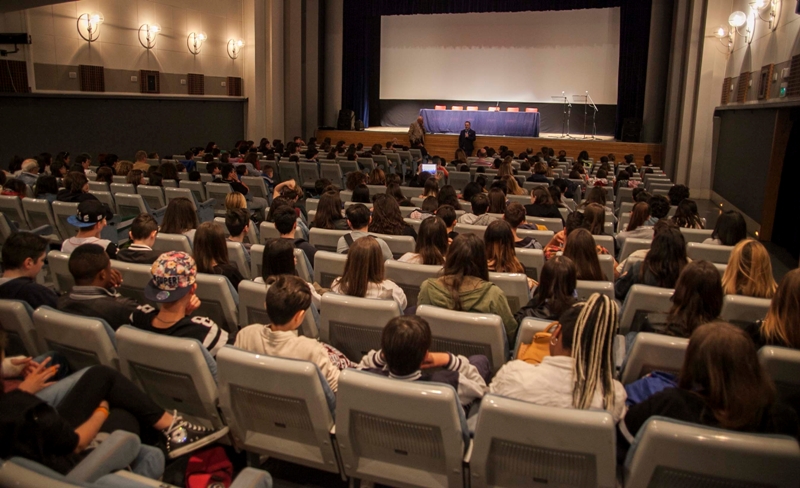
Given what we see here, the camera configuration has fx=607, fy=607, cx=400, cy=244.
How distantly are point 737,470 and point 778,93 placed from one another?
→ 8051 mm

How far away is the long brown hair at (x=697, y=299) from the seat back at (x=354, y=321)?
4.08ft

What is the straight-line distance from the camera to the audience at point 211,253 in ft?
12.1

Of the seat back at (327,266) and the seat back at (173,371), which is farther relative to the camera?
the seat back at (327,266)

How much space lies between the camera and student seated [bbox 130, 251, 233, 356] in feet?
8.53

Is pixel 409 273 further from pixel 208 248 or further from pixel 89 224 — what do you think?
pixel 89 224

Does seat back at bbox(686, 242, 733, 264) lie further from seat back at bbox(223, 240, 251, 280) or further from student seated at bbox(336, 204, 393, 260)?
seat back at bbox(223, 240, 251, 280)

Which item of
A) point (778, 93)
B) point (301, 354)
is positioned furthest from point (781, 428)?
point (778, 93)

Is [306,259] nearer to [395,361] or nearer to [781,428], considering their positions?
[395,361]

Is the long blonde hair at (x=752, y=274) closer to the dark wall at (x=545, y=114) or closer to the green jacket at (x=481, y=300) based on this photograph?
the green jacket at (x=481, y=300)

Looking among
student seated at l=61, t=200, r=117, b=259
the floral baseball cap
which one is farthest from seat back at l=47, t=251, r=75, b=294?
the floral baseball cap

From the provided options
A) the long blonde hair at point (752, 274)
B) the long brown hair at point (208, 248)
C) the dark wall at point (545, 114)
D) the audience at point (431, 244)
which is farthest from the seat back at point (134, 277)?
the dark wall at point (545, 114)

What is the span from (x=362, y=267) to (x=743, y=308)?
189 centimetres

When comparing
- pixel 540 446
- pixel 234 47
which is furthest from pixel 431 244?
pixel 234 47

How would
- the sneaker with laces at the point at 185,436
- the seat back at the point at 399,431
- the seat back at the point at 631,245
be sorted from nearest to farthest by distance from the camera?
the seat back at the point at 399,431 → the sneaker with laces at the point at 185,436 → the seat back at the point at 631,245
